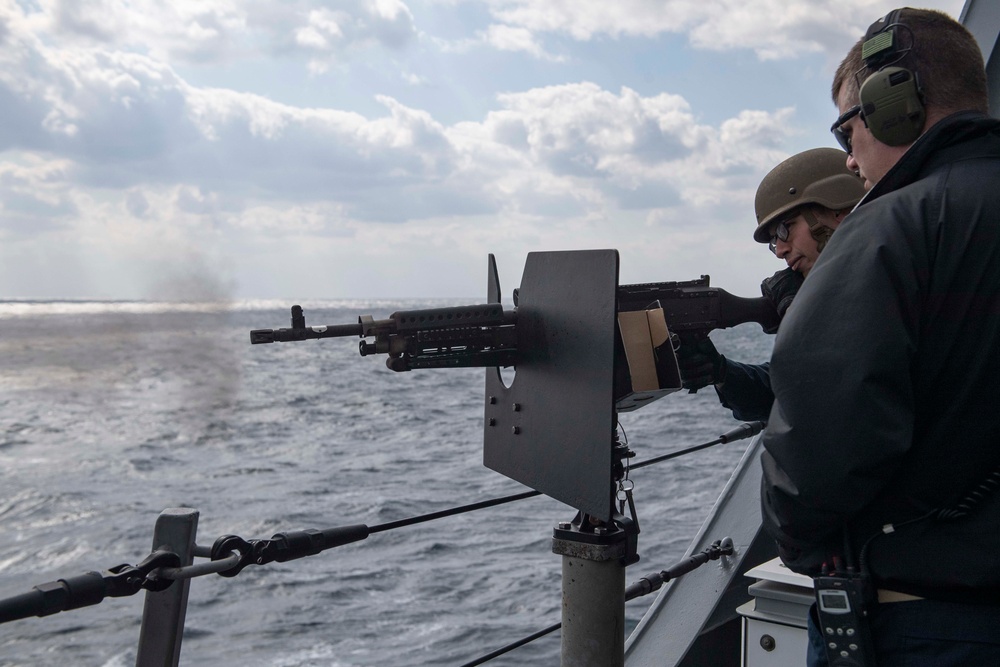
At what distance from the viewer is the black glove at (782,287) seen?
10.2 feet

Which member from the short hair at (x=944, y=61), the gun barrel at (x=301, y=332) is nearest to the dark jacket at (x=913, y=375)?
the short hair at (x=944, y=61)

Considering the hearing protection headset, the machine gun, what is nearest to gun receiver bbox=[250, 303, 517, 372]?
the machine gun

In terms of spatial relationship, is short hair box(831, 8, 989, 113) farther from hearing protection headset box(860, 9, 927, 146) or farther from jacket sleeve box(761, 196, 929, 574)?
jacket sleeve box(761, 196, 929, 574)

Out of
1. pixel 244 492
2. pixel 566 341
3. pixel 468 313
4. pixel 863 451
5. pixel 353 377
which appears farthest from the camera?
pixel 353 377

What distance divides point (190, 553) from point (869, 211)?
1.44 meters

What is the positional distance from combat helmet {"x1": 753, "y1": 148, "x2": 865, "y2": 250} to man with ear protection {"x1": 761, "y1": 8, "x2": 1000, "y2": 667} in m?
1.39

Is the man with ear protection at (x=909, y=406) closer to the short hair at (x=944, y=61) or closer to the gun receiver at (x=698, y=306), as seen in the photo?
the short hair at (x=944, y=61)

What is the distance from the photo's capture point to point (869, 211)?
1555 millimetres

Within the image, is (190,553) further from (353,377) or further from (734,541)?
(353,377)

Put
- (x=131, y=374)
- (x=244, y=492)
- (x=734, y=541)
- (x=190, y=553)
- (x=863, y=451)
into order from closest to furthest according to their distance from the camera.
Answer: (x=863, y=451) < (x=190, y=553) < (x=734, y=541) < (x=244, y=492) < (x=131, y=374)

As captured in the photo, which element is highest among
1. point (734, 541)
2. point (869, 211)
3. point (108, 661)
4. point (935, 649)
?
point (869, 211)

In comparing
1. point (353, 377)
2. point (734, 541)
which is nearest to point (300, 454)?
point (734, 541)

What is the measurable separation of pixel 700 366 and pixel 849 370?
4.34 ft

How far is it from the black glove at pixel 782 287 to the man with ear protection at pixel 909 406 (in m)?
1.51
